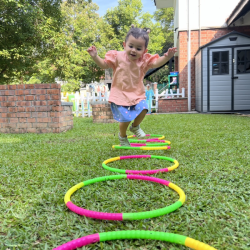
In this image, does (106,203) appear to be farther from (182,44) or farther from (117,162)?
(182,44)

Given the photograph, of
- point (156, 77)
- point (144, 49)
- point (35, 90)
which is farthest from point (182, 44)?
point (156, 77)

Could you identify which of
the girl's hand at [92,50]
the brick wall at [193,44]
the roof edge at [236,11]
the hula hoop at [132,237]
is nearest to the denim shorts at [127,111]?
the girl's hand at [92,50]

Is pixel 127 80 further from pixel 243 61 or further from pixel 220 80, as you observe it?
pixel 243 61

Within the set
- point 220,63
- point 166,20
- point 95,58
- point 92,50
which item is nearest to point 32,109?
point 95,58

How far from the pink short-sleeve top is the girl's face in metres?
0.13

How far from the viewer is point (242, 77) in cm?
950

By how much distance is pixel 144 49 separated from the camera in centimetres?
299

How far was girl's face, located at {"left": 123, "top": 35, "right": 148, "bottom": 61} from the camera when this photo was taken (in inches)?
111

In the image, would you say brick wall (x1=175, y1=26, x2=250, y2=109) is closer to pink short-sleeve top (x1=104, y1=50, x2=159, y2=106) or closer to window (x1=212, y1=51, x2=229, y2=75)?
window (x1=212, y1=51, x2=229, y2=75)

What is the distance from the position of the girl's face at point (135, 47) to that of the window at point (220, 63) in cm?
792

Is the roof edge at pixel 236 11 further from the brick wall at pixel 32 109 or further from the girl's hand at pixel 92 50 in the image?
the girl's hand at pixel 92 50

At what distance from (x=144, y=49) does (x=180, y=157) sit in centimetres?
146

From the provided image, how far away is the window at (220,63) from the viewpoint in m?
9.67

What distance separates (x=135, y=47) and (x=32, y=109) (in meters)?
3.24
